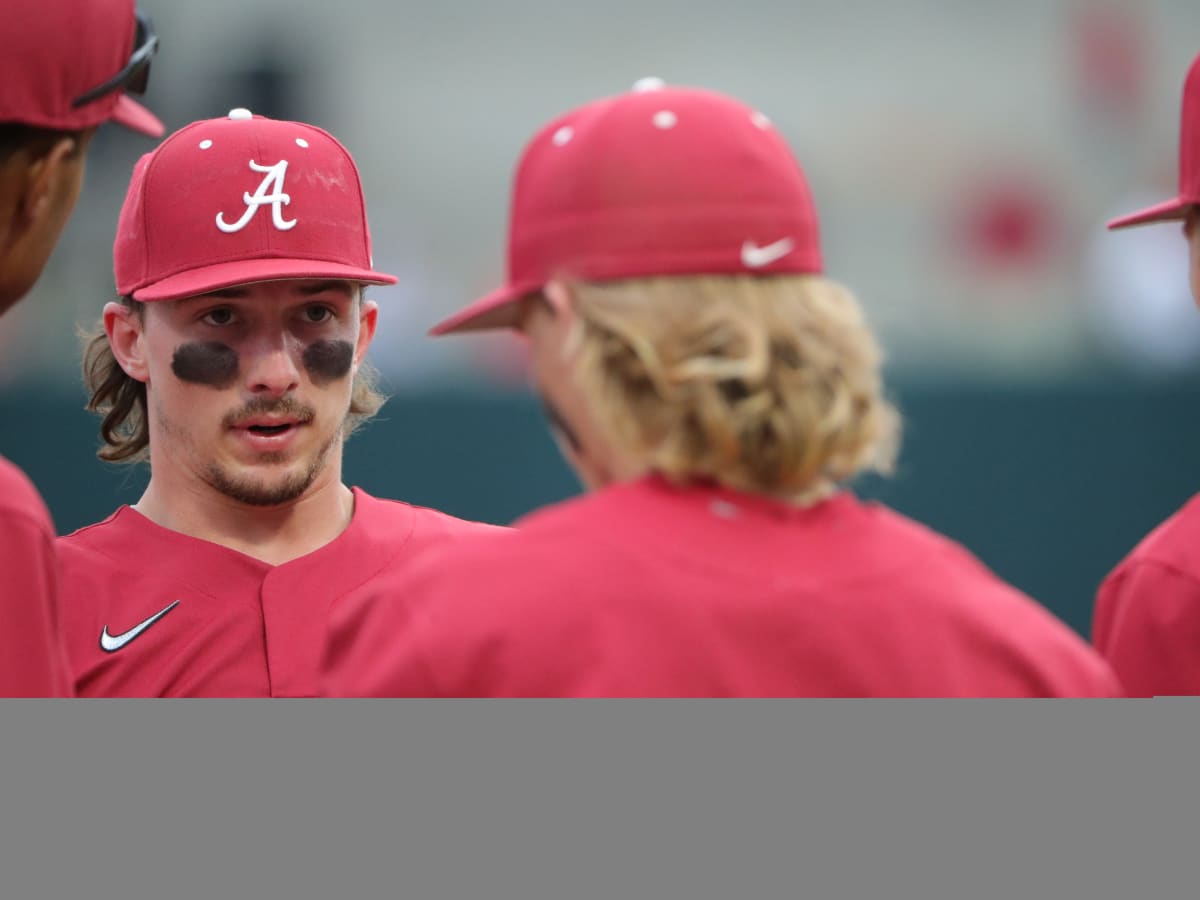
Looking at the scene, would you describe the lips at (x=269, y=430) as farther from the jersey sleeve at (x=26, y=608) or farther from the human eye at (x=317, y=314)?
the jersey sleeve at (x=26, y=608)

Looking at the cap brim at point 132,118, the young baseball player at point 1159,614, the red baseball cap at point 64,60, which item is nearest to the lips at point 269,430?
the cap brim at point 132,118

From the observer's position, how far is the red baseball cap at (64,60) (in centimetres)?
163

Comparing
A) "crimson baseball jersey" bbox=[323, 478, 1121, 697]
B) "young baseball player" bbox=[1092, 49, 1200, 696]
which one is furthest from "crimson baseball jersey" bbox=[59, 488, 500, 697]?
"young baseball player" bbox=[1092, 49, 1200, 696]

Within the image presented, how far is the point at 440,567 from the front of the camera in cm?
144

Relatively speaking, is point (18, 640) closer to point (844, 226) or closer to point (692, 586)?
point (692, 586)

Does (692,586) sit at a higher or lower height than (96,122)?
lower

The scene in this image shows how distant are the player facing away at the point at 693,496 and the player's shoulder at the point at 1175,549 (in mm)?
465

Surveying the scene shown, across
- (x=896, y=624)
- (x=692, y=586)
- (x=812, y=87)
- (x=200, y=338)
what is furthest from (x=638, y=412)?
(x=812, y=87)

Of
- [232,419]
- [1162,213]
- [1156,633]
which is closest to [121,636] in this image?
[232,419]

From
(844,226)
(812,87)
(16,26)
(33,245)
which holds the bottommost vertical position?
(844,226)

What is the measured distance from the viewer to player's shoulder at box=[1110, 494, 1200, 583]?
193 cm

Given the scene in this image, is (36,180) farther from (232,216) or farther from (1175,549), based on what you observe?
(1175,549)

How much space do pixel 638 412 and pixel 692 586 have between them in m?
0.20

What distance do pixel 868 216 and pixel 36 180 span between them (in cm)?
646
